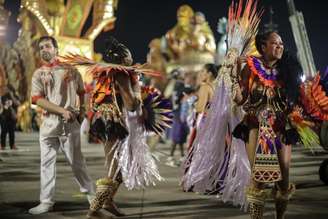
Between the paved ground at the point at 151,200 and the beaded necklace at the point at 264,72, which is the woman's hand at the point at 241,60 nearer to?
the beaded necklace at the point at 264,72

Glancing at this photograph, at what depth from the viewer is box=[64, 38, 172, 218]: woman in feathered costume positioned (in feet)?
17.6

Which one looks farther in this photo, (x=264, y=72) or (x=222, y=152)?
(x=222, y=152)

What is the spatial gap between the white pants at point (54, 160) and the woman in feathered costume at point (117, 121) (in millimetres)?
566

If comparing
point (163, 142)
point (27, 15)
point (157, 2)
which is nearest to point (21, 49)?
point (27, 15)

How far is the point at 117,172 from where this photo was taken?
5402 millimetres

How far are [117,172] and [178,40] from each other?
70.6 feet

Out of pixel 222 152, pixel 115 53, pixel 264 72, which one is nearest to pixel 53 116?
pixel 115 53

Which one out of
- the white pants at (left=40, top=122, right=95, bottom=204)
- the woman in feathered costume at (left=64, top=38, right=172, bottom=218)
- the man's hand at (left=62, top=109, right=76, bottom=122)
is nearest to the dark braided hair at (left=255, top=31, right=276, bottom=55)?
the woman in feathered costume at (left=64, top=38, right=172, bottom=218)

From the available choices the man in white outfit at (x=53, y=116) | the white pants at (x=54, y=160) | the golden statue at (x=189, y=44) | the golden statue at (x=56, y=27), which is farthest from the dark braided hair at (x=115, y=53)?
the golden statue at (x=189, y=44)

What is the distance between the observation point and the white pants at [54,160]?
5.85m

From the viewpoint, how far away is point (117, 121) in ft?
17.6

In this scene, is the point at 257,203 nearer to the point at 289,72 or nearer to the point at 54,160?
the point at 289,72

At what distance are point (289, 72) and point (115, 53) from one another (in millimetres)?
1848

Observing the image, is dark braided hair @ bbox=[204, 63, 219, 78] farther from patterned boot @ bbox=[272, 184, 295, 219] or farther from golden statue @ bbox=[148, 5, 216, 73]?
golden statue @ bbox=[148, 5, 216, 73]
